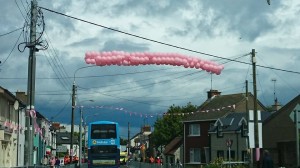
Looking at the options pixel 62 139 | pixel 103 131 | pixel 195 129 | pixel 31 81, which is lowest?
pixel 62 139

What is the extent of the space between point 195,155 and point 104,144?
21079mm

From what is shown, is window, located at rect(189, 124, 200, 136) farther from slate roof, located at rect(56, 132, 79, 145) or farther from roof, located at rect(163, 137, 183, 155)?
slate roof, located at rect(56, 132, 79, 145)

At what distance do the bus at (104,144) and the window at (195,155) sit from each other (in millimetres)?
19448

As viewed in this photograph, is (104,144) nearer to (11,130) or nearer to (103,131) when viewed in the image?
(103,131)

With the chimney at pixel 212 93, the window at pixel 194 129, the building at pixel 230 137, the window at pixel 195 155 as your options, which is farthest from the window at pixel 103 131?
the chimney at pixel 212 93

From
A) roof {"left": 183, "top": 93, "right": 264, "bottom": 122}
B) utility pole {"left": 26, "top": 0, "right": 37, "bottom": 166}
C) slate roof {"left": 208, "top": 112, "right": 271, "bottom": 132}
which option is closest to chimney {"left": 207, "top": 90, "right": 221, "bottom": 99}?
roof {"left": 183, "top": 93, "right": 264, "bottom": 122}

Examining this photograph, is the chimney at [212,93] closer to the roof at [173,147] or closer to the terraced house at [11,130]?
the roof at [173,147]

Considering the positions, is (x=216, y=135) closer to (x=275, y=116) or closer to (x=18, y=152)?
(x=275, y=116)

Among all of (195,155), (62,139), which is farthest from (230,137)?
(62,139)

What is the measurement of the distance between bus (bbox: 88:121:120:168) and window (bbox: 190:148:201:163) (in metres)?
19.4

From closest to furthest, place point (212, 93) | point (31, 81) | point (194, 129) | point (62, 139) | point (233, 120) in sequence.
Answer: point (31, 81) → point (233, 120) → point (194, 129) → point (212, 93) → point (62, 139)

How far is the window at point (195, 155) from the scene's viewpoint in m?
64.1

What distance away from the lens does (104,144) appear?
151 ft

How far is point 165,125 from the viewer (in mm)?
90438
